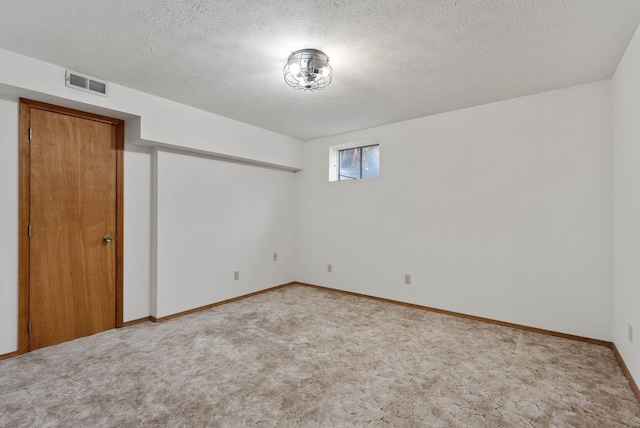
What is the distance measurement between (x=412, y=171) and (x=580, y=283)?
212 centimetres

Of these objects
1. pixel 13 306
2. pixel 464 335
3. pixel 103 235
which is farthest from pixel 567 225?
pixel 13 306

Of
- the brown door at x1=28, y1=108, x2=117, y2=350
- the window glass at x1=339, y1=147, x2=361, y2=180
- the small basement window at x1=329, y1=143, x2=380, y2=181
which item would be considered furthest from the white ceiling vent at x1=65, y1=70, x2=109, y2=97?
the window glass at x1=339, y1=147, x2=361, y2=180

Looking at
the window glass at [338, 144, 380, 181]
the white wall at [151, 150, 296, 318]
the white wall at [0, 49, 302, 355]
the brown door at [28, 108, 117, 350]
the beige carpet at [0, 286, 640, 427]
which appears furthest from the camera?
the window glass at [338, 144, 380, 181]

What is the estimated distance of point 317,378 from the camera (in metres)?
2.24

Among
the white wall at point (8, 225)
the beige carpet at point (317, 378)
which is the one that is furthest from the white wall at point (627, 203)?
the white wall at point (8, 225)

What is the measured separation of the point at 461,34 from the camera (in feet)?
6.84

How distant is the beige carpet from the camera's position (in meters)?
1.81

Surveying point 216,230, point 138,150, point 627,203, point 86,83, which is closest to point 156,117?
point 138,150

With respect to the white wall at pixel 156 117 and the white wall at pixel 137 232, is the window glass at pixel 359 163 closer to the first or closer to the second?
the white wall at pixel 156 117

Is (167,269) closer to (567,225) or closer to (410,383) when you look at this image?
(410,383)

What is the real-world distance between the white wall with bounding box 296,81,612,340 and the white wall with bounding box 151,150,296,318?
1073mm

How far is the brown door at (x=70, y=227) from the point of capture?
2.73 metres

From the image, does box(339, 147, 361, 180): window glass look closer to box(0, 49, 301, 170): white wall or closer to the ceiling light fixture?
box(0, 49, 301, 170): white wall

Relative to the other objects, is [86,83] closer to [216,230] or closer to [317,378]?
[216,230]
